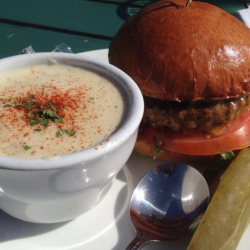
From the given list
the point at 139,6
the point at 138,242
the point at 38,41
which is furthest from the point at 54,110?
the point at 139,6

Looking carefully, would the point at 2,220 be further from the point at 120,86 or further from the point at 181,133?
the point at 181,133

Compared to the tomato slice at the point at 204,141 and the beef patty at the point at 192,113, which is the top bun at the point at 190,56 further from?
the tomato slice at the point at 204,141

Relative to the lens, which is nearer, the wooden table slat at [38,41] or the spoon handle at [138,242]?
the spoon handle at [138,242]

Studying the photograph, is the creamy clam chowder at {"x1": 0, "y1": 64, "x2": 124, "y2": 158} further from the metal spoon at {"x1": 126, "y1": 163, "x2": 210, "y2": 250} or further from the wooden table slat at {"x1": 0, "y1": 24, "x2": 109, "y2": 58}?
the wooden table slat at {"x1": 0, "y1": 24, "x2": 109, "y2": 58}

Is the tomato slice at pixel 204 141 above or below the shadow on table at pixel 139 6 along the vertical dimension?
above

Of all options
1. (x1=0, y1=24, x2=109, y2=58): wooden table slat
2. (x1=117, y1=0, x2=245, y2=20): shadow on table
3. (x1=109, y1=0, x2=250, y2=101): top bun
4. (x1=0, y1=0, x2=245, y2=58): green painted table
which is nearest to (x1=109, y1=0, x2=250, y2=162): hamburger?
(x1=109, y1=0, x2=250, y2=101): top bun

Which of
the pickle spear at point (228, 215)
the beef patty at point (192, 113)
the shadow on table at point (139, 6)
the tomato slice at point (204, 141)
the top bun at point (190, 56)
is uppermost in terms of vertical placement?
the top bun at point (190, 56)

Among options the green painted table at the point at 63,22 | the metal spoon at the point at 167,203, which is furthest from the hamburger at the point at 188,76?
the green painted table at the point at 63,22
